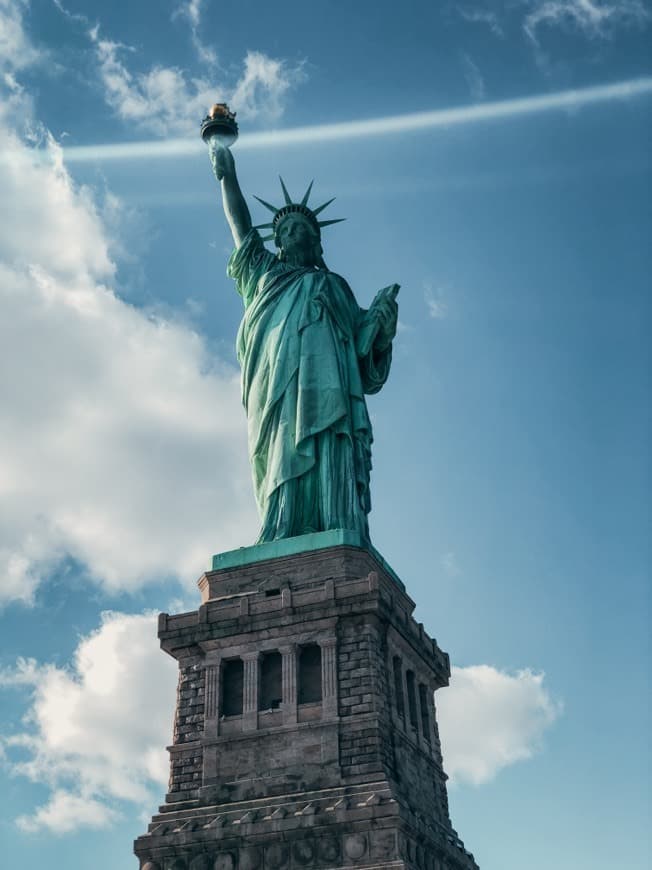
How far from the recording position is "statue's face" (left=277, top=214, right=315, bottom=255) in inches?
1280

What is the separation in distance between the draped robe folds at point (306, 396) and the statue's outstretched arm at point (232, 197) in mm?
1511

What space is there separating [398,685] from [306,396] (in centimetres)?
757

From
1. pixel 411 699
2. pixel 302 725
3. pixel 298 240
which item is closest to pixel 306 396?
pixel 298 240

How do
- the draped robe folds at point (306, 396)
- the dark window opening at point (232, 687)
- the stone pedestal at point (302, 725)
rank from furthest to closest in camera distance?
the draped robe folds at point (306, 396), the dark window opening at point (232, 687), the stone pedestal at point (302, 725)

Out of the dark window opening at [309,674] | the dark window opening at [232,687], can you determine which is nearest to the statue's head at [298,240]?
the dark window opening at [309,674]

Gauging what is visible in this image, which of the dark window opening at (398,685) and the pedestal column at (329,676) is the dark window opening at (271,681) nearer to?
the pedestal column at (329,676)

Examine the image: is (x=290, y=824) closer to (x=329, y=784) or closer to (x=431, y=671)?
(x=329, y=784)

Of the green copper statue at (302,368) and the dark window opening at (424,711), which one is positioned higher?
the green copper statue at (302,368)

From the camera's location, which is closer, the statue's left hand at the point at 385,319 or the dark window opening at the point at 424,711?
the dark window opening at the point at 424,711

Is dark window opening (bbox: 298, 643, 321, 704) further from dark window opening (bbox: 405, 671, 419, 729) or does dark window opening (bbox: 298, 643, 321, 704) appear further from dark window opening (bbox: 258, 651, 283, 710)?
dark window opening (bbox: 405, 671, 419, 729)

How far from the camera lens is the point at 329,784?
22.4m

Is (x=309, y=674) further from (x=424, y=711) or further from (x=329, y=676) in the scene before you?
(x=424, y=711)

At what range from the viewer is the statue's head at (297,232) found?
32.5 metres

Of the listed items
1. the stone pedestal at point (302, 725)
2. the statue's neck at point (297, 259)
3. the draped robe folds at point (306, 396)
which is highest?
the statue's neck at point (297, 259)
